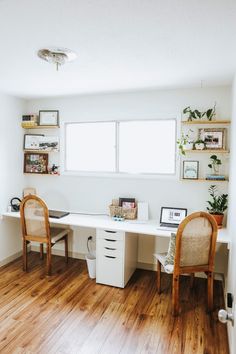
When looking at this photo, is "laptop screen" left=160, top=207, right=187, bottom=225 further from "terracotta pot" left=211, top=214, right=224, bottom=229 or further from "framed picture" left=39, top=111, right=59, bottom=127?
"framed picture" left=39, top=111, right=59, bottom=127

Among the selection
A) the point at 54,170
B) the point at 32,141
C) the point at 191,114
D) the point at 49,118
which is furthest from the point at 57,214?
the point at 191,114

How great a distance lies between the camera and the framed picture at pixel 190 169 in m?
3.19

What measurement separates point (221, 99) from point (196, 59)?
42.5 inches

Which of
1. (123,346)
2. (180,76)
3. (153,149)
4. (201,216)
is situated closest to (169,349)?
(123,346)

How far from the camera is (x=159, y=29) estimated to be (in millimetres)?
1633

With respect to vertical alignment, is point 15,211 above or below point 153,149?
below

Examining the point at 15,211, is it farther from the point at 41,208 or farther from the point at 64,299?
the point at 64,299

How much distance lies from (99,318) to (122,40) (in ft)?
7.85

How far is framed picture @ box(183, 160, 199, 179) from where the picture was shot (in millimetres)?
3188

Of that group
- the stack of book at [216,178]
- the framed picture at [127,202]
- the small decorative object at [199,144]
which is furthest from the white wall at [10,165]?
the stack of book at [216,178]

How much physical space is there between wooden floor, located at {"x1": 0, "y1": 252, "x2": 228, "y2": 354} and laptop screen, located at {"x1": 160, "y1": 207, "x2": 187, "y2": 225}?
0.74 m

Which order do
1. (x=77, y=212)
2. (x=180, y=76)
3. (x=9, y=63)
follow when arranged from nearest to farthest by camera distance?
(x=9, y=63)
(x=180, y=76)
(x=77, y=212)

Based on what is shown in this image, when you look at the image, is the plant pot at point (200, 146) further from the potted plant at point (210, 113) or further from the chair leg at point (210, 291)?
the chair leg at point (210, 291)

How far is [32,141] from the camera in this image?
3902mm
